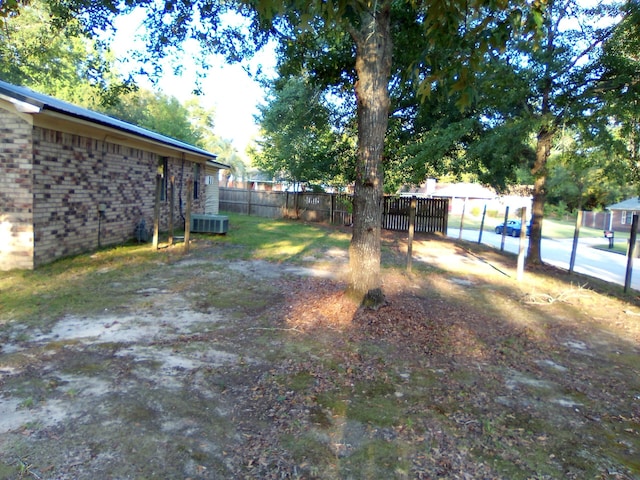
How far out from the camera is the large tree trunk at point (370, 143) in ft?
19.1

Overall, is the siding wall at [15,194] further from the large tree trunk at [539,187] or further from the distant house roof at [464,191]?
the distant house roof at [464,191]

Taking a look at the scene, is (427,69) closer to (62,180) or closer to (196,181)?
(62,180)

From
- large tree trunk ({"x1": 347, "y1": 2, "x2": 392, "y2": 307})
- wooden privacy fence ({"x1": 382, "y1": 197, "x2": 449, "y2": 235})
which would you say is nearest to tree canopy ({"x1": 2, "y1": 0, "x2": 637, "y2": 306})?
large tree trunk ({"x1": 347, "y1": 2, "x2": 392, "y2": 307})

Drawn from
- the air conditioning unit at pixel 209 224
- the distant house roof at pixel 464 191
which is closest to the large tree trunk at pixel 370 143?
the air conditioning unit at pixel 209 224

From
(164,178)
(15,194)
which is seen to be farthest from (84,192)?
(164,178)

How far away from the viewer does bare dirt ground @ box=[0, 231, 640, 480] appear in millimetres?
2771

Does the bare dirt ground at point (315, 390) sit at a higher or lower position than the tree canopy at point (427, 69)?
lower

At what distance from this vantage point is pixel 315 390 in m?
3.81

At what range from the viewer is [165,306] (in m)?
6.27

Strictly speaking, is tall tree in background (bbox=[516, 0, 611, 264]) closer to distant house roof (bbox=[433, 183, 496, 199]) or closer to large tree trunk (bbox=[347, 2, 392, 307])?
large tree trunk (bbox=[347, 2, 392, 307])

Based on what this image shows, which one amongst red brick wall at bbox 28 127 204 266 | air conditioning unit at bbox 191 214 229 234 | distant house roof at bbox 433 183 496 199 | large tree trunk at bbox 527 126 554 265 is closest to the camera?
red brick wall at bbox 28 127 204 266

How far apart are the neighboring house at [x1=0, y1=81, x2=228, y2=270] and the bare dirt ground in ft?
9.05

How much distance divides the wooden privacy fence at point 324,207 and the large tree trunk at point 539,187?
7.89 metres

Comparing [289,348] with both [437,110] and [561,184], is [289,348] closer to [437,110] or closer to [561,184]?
Answer: [437,110]
